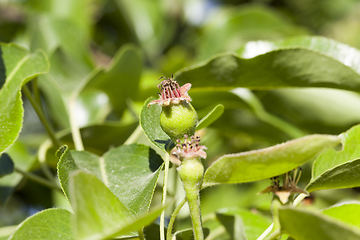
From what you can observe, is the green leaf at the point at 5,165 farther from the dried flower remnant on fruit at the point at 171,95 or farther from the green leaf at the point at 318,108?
the green leaf at the point at 318,108

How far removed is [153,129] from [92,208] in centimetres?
34

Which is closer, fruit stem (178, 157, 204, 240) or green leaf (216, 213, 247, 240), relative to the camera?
fruit stem (178, 157, 204, 240)

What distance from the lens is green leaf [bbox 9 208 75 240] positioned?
0.67 meters

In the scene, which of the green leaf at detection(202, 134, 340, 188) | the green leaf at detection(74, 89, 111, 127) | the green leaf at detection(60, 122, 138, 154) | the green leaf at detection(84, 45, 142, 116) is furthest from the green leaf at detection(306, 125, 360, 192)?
the green leaf at detection(74, 89, 111, 127)

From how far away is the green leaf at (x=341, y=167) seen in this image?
0.73 m

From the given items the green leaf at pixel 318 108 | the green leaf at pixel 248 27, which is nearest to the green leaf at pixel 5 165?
the green leaf at pixel 318 108

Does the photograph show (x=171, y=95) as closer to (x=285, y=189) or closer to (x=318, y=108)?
(x=285, y=189)

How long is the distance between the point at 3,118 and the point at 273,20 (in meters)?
1.83

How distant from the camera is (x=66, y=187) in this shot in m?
0.73

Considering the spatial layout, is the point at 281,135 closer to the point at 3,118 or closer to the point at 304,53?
the point at 304,53

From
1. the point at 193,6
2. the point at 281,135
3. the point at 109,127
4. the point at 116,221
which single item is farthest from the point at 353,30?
the point at 116,221

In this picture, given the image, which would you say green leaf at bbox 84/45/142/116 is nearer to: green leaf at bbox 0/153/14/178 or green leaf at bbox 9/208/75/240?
green leaf at bbox 0/153/14/178

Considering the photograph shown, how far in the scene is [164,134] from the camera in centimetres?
86

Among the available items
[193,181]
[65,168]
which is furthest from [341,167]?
[65,168]
